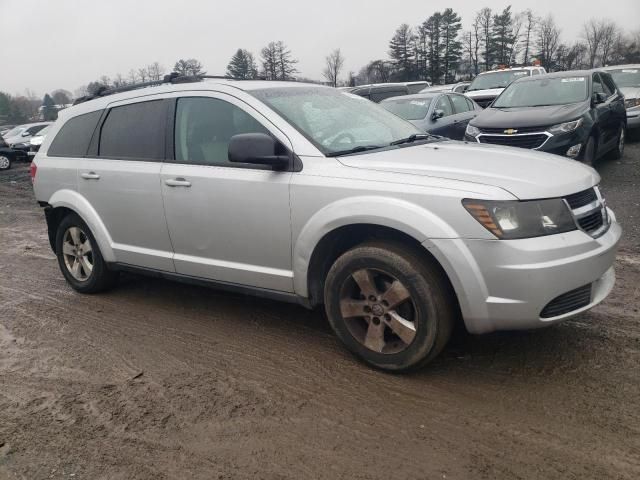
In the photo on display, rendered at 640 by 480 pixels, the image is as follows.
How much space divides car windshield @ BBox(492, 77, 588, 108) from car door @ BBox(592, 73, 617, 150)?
0.94 feet

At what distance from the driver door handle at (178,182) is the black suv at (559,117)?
583 cm

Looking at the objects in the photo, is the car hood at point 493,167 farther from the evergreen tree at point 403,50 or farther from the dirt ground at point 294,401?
the evergreen tree at point 403,50

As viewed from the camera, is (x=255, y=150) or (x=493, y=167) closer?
(x=493, y=167)

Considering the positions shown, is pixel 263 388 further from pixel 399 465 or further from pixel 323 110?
pixel 323 110

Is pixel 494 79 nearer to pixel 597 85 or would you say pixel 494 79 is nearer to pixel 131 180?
pixel 597 85

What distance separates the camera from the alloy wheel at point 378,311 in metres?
3.28

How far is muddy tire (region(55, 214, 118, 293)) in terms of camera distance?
16.6 feet

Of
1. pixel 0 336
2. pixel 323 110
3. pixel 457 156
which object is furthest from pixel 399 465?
pixel 0 336

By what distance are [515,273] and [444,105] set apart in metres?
8.64

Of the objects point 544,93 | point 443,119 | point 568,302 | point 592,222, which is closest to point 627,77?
point 544,93

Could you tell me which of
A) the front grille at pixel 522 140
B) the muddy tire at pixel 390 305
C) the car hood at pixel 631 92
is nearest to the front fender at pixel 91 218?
the muddy tire at pixel 390 305

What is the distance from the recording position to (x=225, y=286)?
162 inches

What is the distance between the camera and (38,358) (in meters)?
3.99

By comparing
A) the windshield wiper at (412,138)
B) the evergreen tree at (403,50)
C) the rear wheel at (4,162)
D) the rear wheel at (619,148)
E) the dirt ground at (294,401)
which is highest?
the evergreen tree at (403,50)
